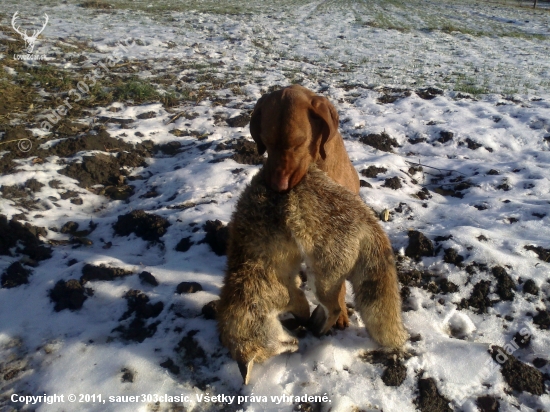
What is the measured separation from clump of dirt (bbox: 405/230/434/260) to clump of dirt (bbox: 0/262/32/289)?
11.9 ft

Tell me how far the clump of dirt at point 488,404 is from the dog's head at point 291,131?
1955 millimetres

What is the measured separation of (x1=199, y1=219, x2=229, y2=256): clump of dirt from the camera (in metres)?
4.13

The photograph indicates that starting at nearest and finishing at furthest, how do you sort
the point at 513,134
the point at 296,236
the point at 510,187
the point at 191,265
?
the point at 296,236
the point at 191,265
the point at 510,187
the point at 513,134

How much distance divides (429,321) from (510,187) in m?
2.88

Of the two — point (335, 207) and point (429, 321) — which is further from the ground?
point (335, 207)

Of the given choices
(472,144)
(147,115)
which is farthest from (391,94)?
(147,115)

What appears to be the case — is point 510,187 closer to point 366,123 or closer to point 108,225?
point 366,123

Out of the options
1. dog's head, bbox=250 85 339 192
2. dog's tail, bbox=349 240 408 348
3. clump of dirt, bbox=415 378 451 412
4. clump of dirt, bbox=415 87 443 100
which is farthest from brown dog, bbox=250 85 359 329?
clump of dirt, bbox=415 87 443 100

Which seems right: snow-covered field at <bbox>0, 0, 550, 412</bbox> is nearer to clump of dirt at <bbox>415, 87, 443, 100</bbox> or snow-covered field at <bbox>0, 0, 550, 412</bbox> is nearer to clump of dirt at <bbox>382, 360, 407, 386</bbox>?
clump of dirt at <bbox>382, 360, 407, 386</bbox>

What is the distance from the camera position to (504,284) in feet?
11.6

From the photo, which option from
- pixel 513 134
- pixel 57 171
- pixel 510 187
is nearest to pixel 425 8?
pixel 513 134

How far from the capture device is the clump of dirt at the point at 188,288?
3506mm

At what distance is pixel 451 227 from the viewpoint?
4.40 metres

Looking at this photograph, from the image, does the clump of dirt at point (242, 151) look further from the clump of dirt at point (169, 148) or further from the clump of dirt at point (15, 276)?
the clump of dirt at point (15, 276)
